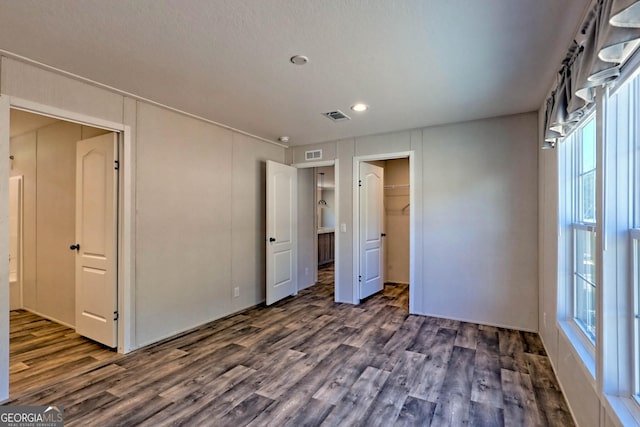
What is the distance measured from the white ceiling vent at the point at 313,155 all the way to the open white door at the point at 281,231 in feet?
0.99

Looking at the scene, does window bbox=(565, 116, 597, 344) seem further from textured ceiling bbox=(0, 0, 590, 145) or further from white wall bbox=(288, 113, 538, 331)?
white wall bbox=(288, 113, 538, 331)

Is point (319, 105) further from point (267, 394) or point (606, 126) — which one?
point (267, 394)

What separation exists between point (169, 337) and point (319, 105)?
2.93 meters

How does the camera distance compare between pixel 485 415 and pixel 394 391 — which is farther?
pixel 394 391

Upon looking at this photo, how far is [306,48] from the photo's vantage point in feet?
6.87

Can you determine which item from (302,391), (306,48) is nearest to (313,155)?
(306,48)

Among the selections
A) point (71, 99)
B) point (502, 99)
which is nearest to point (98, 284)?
point (71, 99)

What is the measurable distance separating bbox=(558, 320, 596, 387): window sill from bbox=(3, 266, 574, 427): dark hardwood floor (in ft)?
1.54

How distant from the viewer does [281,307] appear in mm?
4438

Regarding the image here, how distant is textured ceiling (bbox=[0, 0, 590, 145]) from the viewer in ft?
5.59

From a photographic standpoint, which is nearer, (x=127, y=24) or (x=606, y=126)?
(x=606, y=126)

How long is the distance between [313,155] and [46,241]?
12.5ft

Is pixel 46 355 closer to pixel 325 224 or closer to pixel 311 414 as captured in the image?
pixel 311 414

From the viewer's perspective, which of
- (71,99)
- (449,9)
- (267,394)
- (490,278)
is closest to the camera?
(449,9)
